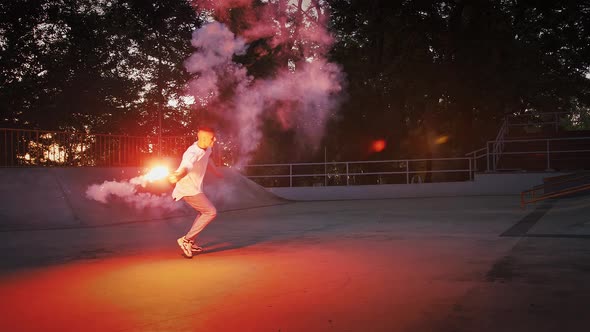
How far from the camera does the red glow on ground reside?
34.8m

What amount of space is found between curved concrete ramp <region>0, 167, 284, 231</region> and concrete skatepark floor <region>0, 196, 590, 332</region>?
306 centimetres

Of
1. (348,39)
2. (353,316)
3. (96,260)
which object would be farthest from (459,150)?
(353,316)

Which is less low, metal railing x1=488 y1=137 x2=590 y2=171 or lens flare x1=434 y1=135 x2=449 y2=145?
lens flare x1=434 y1=135 x2=449 y2=145

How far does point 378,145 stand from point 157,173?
54.3 ft

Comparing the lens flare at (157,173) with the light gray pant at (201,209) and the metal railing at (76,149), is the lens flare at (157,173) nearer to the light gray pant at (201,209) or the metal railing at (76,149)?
the metal railing at (76,149)

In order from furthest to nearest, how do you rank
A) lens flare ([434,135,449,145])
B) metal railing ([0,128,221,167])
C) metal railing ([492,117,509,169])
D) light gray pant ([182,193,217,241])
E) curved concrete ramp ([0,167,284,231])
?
lens flare ([434,135,449,145]) → metal railing ([492,117,509,169]) → metal railing ([0,128,221,167]) → curved concrete ramp ([0,167,284,231]) → light gray pant ([182,193,217,241])

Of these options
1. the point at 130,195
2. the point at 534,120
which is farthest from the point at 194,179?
the point at 534,120

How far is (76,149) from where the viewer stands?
20516mm

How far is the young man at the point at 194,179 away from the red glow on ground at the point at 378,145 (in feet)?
85.4

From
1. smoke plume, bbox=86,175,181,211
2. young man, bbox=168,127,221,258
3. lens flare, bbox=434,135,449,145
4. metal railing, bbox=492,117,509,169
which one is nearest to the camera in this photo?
young man, bbox=168,127,221,258

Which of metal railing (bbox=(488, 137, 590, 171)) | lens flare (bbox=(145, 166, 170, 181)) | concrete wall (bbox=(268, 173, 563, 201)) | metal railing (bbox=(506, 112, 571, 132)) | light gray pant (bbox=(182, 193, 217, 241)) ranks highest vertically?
metal railing (bbox=(506, 112, 571, 132))

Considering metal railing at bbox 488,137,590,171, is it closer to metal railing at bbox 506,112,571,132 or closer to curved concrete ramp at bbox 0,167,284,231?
metal railing at bbox 506,112,571,132

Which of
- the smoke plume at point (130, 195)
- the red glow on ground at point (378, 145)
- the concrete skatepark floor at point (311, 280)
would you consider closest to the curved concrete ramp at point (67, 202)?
the smoke plume at point (130, 195)

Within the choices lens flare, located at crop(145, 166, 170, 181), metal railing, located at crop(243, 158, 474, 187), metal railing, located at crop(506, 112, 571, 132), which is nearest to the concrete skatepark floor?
lens flare, located at crop(145, 166, 170, 181)
